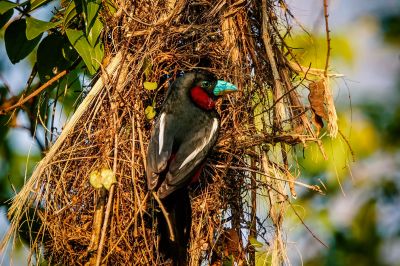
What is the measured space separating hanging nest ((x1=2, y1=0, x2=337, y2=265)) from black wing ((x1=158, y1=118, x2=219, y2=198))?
0.11m

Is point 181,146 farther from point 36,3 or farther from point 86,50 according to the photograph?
point 36,3

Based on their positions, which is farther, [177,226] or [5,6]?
[177,226]

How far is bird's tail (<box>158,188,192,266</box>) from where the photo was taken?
10.5ft

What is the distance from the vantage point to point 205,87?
3.56m

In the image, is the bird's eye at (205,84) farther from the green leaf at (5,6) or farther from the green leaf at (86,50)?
the green leaf at (5,6)

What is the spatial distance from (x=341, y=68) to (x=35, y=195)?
165 centimetres

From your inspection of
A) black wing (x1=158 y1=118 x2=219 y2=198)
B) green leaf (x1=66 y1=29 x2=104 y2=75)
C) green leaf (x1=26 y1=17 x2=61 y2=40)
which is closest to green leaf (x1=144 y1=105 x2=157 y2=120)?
black wing (x1=158 y1=118 x2=219 y2=198)

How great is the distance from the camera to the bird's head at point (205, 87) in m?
3.51

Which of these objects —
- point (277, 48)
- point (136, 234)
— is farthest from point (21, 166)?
Answer: point (277, 48)

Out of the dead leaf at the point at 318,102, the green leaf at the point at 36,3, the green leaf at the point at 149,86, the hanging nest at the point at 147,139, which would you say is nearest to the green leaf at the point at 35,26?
the green leaf at the point at 36,3

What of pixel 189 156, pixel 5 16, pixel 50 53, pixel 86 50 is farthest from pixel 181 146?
pixel 5 16

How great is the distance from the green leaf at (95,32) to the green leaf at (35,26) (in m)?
0.20

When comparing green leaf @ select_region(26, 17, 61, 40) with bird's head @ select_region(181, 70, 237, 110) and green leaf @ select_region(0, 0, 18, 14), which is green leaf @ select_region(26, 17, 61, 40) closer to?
green leaf @ select_region(0, 0, 18, 14)

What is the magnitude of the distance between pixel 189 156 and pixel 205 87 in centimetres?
42
